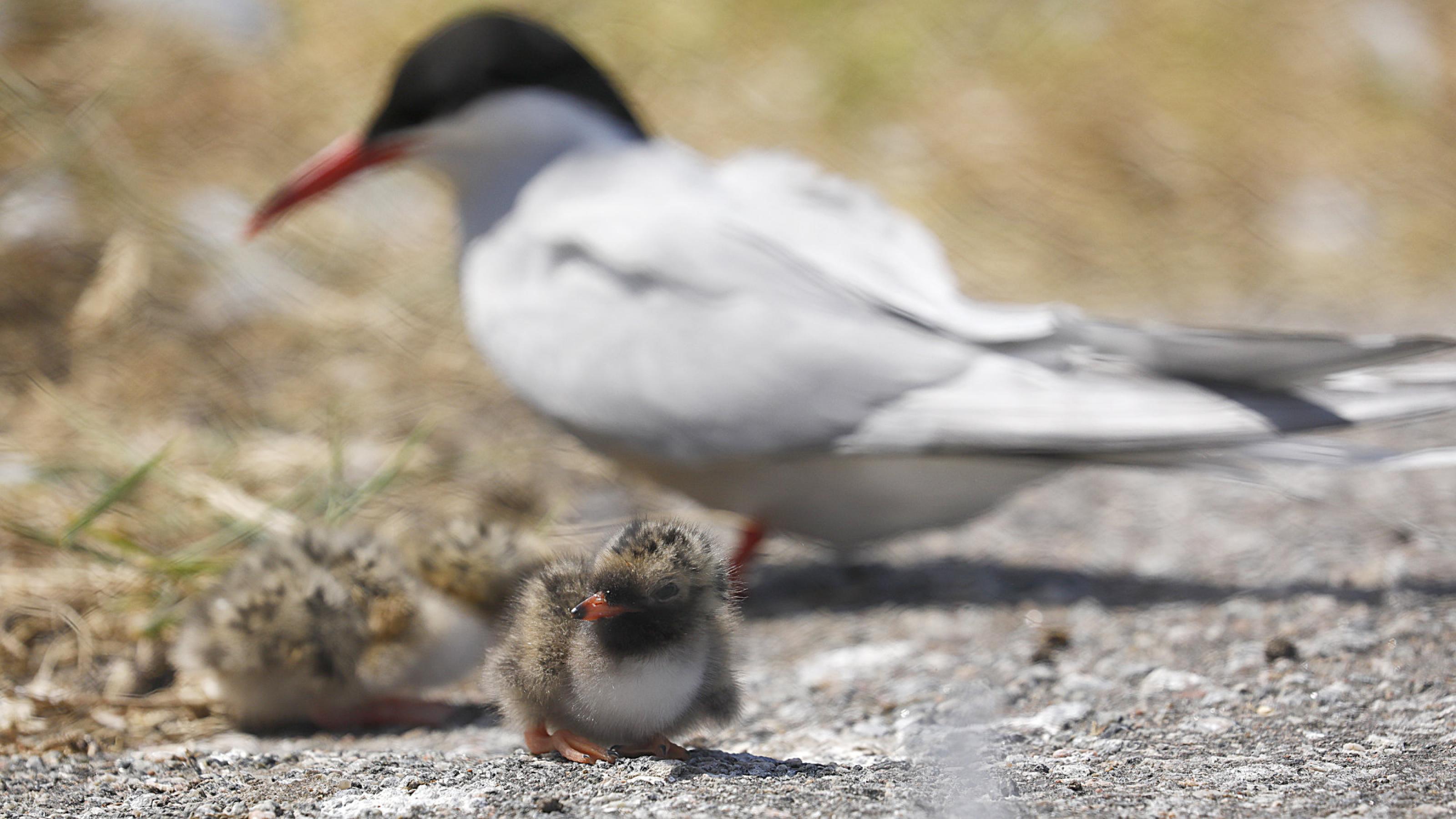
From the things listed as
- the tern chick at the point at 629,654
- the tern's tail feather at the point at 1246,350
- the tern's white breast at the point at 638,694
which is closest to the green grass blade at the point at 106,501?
the tern chick at the point at 629,654

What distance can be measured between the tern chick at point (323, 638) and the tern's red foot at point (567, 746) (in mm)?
443

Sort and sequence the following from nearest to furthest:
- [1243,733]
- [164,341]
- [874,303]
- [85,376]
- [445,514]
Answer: [1243,733] → [874,303] → [445,514] → [85,376] → [164,341]

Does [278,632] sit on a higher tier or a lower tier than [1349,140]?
lower

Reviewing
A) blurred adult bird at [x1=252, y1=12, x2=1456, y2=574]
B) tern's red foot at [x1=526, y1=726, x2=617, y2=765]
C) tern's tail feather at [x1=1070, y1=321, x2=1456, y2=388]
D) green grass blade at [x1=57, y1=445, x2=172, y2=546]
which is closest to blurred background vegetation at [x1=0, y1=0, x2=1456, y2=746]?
green grass blade at [x1=57, y1=445, x2=172, y2=546]

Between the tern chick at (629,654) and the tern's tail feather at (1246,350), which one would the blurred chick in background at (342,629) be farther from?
the tern's tail feather at (1246,350)

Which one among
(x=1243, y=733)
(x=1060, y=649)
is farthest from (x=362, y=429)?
(x=1243, y=733)

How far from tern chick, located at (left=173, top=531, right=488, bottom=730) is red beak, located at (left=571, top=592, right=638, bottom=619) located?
1.99 ft

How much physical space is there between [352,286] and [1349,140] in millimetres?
4453

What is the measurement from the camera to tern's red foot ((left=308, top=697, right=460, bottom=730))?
6.88 ft

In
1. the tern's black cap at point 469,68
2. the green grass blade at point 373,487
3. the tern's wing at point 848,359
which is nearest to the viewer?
the tern's wing at point 848,359

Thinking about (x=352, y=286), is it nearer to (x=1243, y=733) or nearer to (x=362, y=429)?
(x=362, y=429)

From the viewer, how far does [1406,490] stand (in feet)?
10.2

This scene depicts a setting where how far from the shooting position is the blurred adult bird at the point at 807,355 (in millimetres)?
2416

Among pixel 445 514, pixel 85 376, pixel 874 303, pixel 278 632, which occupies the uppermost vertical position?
pixel 874 303
